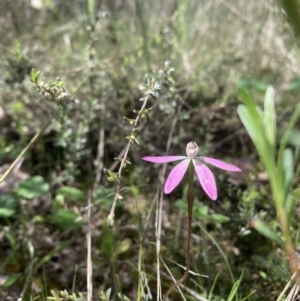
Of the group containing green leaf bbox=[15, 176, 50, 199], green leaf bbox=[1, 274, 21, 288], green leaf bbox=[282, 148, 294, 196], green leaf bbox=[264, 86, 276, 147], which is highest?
green leaf bbox=[264, 86, 276, 147]

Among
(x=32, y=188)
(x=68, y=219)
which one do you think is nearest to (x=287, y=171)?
(x=68, y=219)

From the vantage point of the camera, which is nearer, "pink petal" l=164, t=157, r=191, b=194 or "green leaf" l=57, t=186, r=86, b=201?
"pink petal" l=164, t=157, r=191, b=194

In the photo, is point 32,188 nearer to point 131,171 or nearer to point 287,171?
point 131,171

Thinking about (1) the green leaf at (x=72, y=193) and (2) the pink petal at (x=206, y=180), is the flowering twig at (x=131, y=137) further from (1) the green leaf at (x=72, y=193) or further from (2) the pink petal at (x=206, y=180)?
(1) the green leaf at (x=72, y=193)

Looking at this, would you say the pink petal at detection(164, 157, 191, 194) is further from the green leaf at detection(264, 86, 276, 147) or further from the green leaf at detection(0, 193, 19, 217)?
the green leaf at detection(0, 193, 19, 217)

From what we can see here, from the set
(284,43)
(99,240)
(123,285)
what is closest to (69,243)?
(99,240)

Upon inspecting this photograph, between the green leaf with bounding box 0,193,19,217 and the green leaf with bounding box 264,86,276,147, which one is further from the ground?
the green leaf with bounding box 264,86,276,147

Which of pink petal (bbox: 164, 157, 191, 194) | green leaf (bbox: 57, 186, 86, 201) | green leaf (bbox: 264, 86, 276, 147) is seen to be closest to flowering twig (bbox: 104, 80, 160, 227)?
pink petal (bbox: 164, 157, 191, 194)
